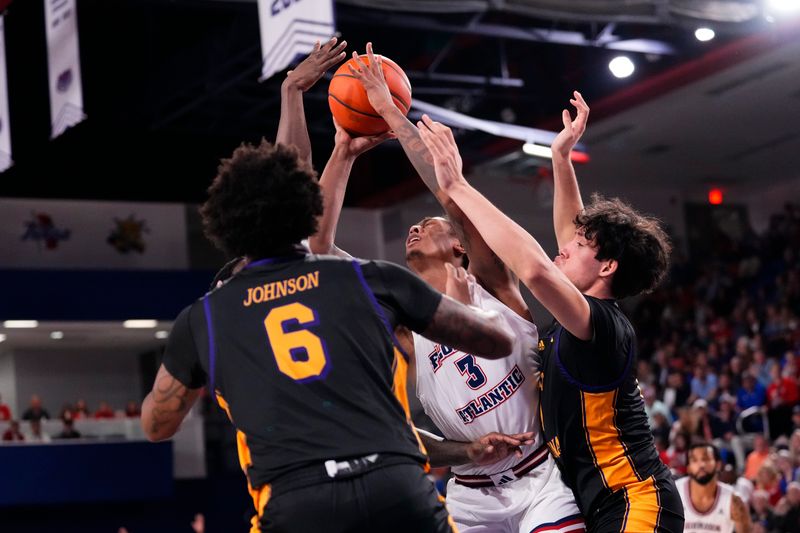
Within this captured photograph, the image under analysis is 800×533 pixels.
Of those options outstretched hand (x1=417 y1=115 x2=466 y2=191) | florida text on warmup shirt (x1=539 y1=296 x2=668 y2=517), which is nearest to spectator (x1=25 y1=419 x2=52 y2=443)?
florida text on warmup shirt (x1=539 y1=296 x2=668 y2=517)

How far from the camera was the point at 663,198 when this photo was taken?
26266mm

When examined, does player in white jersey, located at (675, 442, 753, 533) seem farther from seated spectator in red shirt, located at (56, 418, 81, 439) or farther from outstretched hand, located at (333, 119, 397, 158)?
seated spectator in red shirt, located at (56, 418, 81, 439)

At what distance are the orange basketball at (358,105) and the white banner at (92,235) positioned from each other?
1868 centimetres

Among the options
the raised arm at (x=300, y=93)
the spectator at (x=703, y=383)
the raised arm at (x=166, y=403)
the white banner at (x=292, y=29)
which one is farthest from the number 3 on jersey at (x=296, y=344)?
the spectator at (x=703, y=383)

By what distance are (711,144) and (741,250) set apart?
2563mm

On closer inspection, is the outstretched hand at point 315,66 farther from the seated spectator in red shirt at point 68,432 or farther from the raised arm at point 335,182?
the seated spectator in red shirt at point 68,432

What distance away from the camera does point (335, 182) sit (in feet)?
15.9

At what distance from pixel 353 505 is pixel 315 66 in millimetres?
2438

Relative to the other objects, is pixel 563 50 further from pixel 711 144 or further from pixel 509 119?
pixel 711 144

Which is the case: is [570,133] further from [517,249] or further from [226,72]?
[226,72]

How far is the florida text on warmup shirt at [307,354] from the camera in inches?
128

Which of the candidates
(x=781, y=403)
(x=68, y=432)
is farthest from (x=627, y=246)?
(x=68, y=432)

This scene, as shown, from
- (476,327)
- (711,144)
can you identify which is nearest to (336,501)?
(476,327)

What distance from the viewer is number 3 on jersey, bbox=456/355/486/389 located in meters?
4.98
